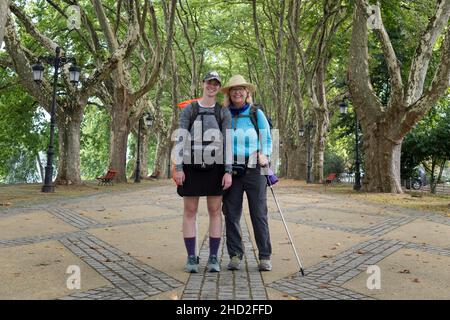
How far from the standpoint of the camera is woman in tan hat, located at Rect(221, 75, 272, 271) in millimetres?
4387

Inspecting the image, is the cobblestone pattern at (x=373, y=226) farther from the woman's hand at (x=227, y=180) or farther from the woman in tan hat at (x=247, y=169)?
the woman's hand at (x=227, y=180)

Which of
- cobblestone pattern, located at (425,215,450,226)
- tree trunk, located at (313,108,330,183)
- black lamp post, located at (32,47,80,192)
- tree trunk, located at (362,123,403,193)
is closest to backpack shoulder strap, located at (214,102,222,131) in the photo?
cobblestone pattern, located at (425,215,450,226)

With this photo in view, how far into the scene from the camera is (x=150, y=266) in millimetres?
4516

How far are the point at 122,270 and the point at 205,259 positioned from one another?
1038 millimetres

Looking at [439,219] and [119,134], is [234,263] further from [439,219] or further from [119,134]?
[119,134]

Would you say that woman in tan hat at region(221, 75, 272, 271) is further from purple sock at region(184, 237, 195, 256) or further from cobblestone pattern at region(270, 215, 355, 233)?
cobblestone pattern at region(270, 215, 355, 233)

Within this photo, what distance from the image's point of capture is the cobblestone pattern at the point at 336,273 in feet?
12.0

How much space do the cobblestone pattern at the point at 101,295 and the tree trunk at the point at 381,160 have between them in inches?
504

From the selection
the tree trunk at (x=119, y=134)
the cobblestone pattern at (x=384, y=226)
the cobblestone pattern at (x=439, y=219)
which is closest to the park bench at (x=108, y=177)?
the tree trunk at (x=119, y=134)

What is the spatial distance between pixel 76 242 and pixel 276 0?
2090 cm

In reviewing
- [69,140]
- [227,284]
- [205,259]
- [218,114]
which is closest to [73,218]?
[205,259]

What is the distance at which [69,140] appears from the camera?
16.8m

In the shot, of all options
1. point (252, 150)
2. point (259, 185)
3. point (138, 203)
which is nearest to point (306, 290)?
point (259, 185)

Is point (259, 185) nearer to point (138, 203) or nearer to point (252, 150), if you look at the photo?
point (252, 150)
